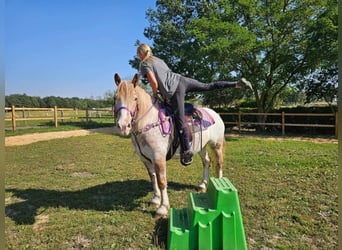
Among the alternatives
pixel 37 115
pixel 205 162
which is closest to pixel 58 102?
pixel 37 115

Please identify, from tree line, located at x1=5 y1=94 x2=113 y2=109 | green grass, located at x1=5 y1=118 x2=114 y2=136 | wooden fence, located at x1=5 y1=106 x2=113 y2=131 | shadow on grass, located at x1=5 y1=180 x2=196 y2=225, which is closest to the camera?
shadow on grass, located at x1=5 y1=180 x2=196 y2=225

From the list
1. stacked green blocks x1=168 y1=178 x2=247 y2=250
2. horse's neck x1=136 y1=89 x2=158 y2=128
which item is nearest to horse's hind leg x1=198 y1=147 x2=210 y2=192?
horse's neck x1=136 y1=89 x2=158 y2=128

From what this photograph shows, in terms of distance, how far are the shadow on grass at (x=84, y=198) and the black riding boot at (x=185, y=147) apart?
1018 millimetres

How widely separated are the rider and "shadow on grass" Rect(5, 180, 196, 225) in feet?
4.03

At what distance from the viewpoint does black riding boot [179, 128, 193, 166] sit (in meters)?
3.36

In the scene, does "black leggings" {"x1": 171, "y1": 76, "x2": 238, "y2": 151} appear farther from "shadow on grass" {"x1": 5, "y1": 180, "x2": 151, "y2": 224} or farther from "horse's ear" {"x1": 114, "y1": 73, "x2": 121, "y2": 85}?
"shadow on grass" {"x1": 5, "y1": 180, "x2": 151, "y2": 224}

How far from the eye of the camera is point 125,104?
2.82 metres

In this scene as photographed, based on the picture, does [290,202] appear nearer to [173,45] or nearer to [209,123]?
[209,123]

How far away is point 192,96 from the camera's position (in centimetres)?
1759

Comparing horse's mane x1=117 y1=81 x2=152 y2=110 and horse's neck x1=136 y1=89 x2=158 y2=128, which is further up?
horse's mane x1=117 y1=81 x2=152 y2=110

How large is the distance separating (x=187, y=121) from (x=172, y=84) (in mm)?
562

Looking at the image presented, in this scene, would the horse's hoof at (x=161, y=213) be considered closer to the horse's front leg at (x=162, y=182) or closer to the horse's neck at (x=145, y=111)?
the horse's front leg at (x=162, y=182)

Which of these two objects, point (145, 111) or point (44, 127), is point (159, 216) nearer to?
point (145, 111)

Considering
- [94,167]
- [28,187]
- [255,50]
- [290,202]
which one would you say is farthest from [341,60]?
[255,50]
